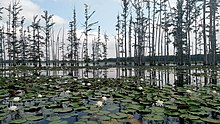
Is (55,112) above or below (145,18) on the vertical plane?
below

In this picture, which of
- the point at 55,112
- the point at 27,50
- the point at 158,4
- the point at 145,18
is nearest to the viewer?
the point at 55,112

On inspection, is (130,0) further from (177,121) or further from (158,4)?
(177,121)

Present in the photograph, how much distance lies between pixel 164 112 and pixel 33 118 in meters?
2.31

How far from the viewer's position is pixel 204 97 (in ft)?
15.3

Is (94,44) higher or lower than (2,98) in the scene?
higher

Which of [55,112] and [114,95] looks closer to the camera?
[55,112]

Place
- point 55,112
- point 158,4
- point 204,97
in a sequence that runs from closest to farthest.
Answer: point 55,112 < point 204,97 < point 158,4

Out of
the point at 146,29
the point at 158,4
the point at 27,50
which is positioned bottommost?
the point at 27,50

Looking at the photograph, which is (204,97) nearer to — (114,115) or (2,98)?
(114,115)

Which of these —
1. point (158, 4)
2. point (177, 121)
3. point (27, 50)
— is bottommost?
point (177, 121)

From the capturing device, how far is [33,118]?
3209 millimetres

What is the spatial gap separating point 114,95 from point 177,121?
2219mm

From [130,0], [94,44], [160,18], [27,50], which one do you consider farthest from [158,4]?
[27,50]

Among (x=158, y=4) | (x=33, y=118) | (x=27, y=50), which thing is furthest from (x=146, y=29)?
(x=33, y=118)
